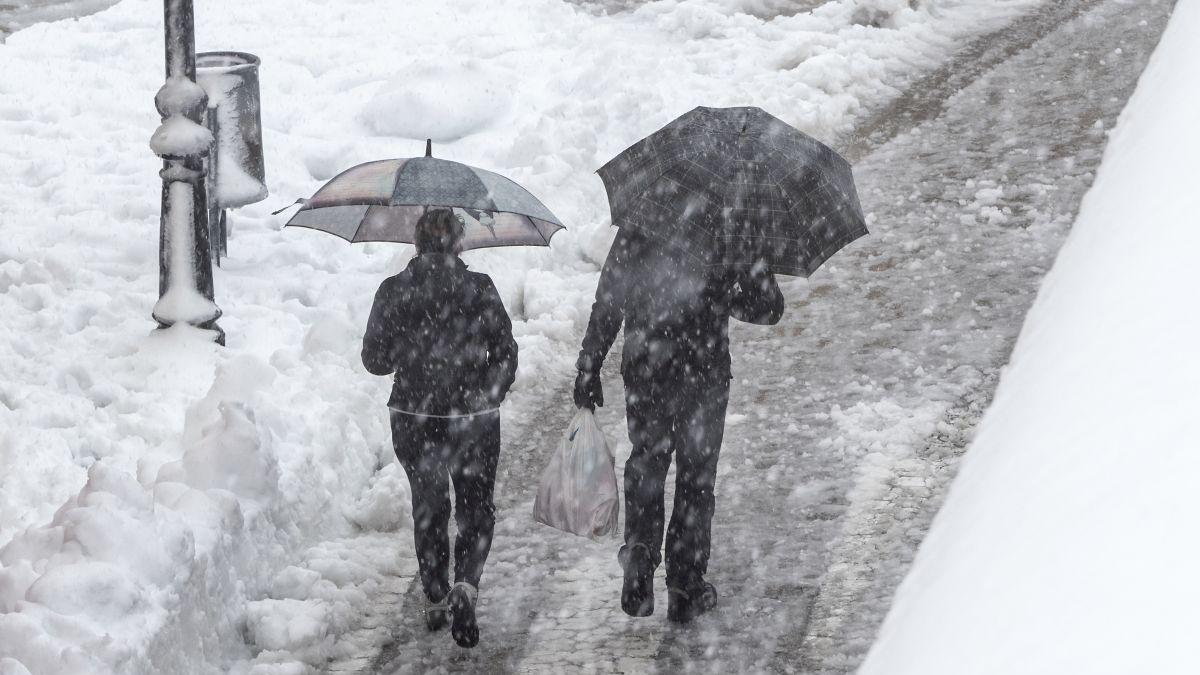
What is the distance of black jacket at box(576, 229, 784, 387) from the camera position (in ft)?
16.6

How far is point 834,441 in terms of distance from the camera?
22.4ft

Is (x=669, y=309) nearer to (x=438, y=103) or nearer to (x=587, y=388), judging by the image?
(x=587, y=388)

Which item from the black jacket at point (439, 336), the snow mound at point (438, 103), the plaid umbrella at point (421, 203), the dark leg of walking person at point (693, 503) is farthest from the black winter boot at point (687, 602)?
the snow mound at point (438, 103)

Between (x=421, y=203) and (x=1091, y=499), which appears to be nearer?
(x=1091, y=499)

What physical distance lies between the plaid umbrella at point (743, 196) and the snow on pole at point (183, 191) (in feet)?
9.82

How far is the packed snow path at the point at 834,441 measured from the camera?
17.3 ft

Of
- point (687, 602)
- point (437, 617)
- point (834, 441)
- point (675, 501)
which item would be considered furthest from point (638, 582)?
point (834, 441)

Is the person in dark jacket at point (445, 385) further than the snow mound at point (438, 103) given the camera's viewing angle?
No

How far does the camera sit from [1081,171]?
34.6ft

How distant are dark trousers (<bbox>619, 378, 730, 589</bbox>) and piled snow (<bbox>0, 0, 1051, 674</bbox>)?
1254 millimetres

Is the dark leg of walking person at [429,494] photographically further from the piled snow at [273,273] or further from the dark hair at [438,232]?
the dark hair at [438,232]

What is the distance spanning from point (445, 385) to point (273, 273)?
3764 mm

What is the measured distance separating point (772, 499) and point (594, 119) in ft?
18.5

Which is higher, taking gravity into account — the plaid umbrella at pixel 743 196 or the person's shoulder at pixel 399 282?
the plaid umbrella at pixel 743 196
